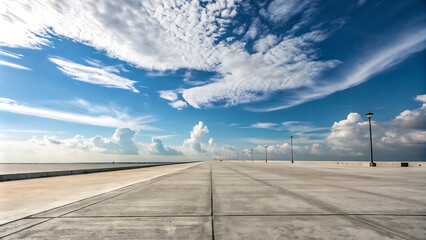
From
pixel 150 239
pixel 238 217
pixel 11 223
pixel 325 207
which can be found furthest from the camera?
pixel 325 207

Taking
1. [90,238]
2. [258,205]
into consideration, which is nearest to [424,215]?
[258,205]

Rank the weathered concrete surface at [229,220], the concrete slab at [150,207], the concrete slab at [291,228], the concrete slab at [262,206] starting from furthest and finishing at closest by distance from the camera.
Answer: the concrete slab at [262,206] < the concrete slab at [150,207] < the weathered concrete surface at [229,220] < the concrete slab at [291,228]

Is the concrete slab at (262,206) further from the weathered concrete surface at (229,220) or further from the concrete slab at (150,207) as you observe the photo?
the concrete slab at (150,207)

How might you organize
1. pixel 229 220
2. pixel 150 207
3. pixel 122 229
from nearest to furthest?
pixel 122 229, pixel 229 220, pixel 150 207

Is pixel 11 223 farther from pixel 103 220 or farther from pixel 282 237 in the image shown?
pixel 282 237

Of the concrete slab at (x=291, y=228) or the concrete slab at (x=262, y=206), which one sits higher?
the concrete slab at (x=291, y=228)

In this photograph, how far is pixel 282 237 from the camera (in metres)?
3.80

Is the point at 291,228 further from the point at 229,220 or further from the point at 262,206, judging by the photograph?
the point at 262,206

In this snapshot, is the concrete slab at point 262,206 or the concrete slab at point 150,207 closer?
the concrete slab at point 150,207

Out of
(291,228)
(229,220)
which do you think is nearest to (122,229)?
(229,220)

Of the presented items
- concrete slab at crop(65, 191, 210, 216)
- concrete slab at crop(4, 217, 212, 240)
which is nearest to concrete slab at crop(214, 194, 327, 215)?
concrete slab at crop(65, 191, 210, 216)

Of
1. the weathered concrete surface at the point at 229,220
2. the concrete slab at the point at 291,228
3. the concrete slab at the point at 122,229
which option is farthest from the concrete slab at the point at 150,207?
the concrete slab at the point at 291,228

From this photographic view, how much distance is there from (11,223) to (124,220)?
2370 mm

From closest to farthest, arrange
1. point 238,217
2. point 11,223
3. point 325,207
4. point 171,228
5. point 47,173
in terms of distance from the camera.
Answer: point 171,228, point 11,223, point 238,217, point 325,207, point 47,173
